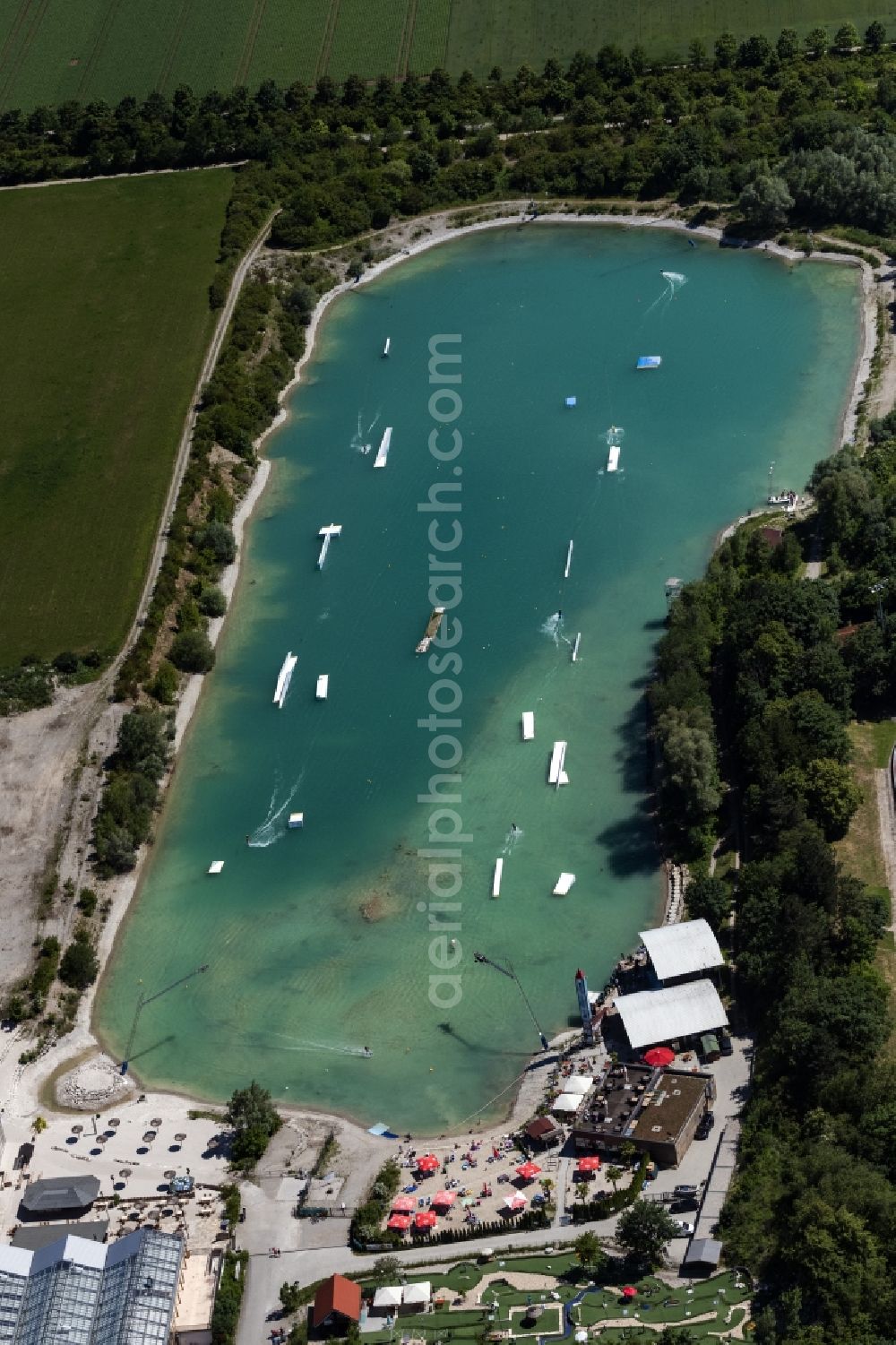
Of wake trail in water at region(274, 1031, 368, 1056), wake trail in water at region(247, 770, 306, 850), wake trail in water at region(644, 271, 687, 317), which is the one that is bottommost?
wake trail in water at region(274, 1031, 368, 1056)

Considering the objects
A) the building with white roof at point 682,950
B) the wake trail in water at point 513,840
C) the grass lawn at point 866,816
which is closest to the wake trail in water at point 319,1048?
the wake trail in water at point 513,840

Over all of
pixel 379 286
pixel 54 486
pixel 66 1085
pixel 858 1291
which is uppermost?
pixel 379 286

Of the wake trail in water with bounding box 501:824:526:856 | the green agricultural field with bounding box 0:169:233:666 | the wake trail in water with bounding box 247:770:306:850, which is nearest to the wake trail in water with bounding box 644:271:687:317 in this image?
the green agricultural field with bounding box 0:169:233:666

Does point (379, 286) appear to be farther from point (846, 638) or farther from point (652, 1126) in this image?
point (652, 1126)

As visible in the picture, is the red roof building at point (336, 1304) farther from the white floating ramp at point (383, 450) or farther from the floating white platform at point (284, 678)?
the white floating ramp at point (383, 450)

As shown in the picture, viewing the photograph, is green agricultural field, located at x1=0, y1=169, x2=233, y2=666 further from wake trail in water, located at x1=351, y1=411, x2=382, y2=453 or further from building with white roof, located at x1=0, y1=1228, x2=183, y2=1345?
building with white roof, located at x1=0, y1=1228, x2=183, y2=1345

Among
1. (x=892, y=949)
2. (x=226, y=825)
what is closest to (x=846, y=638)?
(x=892, y=949)

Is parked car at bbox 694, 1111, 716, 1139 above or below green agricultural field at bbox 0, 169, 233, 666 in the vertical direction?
below
